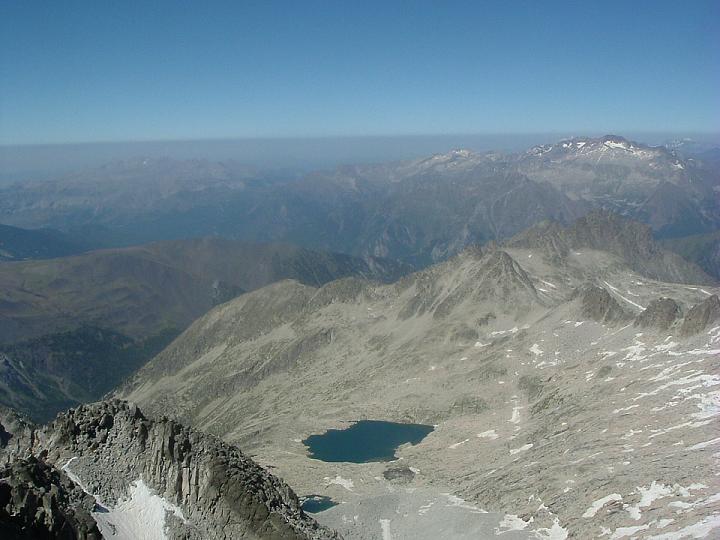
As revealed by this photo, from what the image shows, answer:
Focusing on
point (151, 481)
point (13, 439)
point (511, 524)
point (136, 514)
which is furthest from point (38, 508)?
point (511, 524)

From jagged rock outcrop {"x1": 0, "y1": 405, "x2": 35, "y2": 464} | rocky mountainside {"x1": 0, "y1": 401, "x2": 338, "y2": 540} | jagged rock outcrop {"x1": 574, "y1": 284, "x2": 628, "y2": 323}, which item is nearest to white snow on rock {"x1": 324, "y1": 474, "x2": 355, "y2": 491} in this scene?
rocky mountainside {"x1": 0, "y1": 401, "x2": 338, "y2": 540}

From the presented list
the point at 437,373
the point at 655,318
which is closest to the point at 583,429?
the point at 655,318

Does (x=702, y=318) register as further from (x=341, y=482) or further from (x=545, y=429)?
(x=341, y=482)

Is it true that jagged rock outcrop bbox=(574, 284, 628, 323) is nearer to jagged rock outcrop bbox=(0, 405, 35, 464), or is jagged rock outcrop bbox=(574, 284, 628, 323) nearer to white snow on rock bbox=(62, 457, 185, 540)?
white snow on rock bbox=(62, 457, 185, 540)

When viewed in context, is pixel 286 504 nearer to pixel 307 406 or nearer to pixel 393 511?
pixel 393 511

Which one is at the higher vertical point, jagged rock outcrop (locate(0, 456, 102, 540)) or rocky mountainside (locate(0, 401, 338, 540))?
jagged rock outcrop (locate(0, 456, 102, 540))

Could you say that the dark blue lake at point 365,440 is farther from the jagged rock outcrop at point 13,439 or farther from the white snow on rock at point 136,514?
the white snow on rock at point 136,514

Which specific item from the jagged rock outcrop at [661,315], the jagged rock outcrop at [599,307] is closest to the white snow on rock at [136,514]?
the jagged rock outcrop at [661,315]
